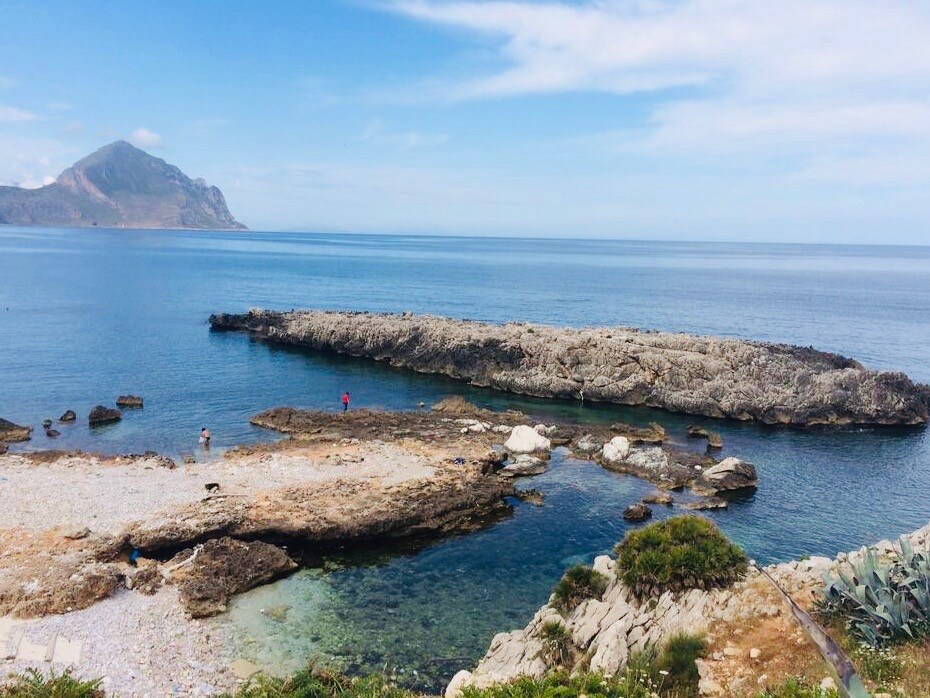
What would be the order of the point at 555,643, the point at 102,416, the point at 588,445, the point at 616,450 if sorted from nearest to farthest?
the point at 555,643 < the point at 616,450 < the point at 588,445 < the point at 102,416

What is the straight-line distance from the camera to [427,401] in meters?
55.1

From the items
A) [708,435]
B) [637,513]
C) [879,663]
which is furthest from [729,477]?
[879,663]

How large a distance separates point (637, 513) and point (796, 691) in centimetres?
2051

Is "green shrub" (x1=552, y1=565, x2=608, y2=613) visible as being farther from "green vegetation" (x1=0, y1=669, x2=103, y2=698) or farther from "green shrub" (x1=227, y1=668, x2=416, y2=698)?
"green vegetation" (x1=0, y1=669, x2=103, y2=698)

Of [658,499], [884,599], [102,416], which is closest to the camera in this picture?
[884,599]

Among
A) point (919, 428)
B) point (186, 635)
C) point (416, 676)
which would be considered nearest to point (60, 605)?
point (186, 635)

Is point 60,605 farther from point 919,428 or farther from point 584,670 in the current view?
point 919,428

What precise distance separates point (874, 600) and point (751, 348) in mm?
51857

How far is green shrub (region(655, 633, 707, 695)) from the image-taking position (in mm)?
14828

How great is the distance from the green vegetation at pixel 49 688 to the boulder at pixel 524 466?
24.6 meters

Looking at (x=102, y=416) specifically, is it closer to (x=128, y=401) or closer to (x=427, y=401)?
(x=128, y=401)

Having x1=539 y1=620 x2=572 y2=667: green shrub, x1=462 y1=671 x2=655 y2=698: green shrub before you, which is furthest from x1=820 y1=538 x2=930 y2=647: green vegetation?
x1=539 y1=620 x2=572 y2=667: green shrub

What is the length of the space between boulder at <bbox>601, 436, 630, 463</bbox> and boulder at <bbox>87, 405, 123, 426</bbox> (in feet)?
116

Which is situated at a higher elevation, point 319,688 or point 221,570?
point 319,688
